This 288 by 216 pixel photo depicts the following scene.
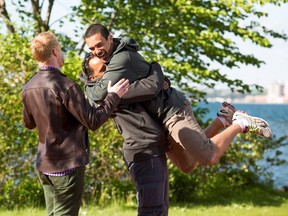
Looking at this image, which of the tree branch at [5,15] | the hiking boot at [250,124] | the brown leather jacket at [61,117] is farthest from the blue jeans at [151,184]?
the tree branch at [5,15]

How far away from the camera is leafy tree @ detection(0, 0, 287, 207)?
11.1 metres

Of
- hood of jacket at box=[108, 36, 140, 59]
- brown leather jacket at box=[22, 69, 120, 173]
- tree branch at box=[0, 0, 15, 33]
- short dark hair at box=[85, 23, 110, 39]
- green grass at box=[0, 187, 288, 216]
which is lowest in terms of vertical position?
green grass at box=[0, 187, 288, 216]

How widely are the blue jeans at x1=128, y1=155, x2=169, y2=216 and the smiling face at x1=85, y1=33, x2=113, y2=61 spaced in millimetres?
980

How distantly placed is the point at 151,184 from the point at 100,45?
126 cm

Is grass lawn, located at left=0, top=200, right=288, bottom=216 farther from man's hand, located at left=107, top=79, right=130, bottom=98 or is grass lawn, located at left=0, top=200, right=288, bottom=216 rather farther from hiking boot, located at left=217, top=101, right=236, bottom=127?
man's hand, located at left=107, top=79, right=130, bottom=98

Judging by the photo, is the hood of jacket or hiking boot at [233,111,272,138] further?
hiking boot at [233,111,272,138]

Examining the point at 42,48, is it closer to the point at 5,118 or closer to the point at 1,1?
the point at 5,118

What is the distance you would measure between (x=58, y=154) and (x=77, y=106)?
1.44ft

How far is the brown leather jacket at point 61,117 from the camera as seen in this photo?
4.75 meters

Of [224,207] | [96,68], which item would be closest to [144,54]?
[224,207]

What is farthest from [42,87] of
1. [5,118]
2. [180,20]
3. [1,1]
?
[1,1]

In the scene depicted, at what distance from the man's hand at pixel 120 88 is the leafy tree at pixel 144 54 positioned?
590 cm

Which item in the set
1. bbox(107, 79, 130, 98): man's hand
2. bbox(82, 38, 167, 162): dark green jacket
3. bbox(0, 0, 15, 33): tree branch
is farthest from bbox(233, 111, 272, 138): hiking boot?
bbox(0, 0, 15, 33): tree branch

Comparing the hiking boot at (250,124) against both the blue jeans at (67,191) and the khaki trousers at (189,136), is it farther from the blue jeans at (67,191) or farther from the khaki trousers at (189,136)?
the blue jeans at (67,191)
